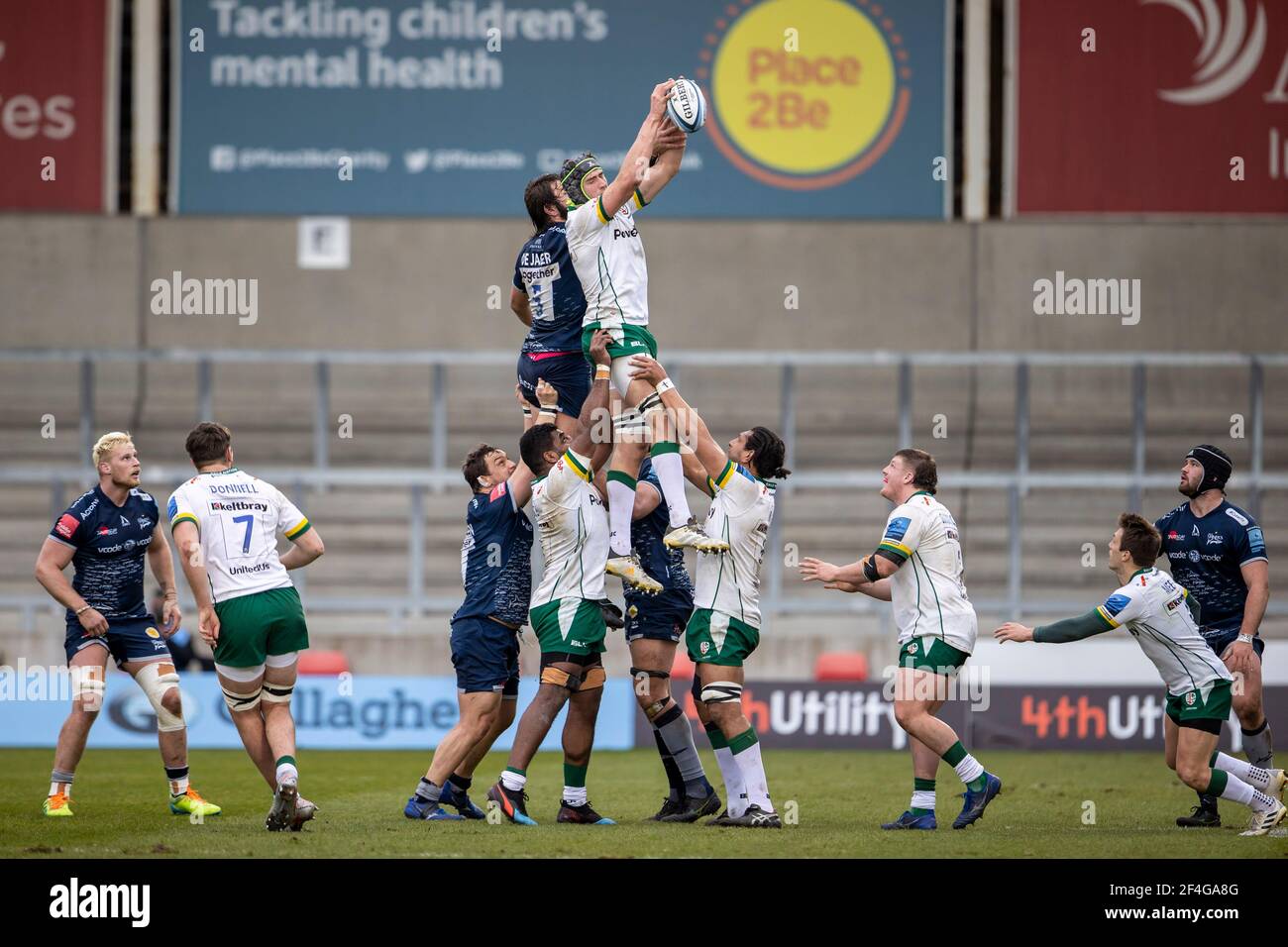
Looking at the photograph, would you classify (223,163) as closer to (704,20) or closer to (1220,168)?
(704,20)

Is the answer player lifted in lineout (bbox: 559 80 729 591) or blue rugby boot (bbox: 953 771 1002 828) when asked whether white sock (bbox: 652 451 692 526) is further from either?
blue rugby boot (bbox: 953 771 1002 828)

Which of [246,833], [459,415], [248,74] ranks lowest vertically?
[246,833]

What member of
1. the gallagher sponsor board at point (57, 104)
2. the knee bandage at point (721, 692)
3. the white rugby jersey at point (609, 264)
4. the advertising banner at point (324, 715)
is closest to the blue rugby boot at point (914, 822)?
the knee bandage at point (721, 692)

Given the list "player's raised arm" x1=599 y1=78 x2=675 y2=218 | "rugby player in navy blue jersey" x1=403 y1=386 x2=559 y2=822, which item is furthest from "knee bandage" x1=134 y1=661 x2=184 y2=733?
"player's raised arm" x1=599 y1=78 x2=675 y2=218

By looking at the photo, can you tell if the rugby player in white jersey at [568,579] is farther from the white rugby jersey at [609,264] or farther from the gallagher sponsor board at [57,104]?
the gallagher sponsor board at [57,104]

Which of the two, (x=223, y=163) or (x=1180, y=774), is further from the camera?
(x=223, y=163)

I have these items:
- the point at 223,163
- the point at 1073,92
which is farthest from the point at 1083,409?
the point at 223,163

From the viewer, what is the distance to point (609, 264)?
10.2m

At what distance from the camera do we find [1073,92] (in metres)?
21.5

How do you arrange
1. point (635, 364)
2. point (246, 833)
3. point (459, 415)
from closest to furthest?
point (246, 833) < point (635, 364) < point (459, 415)

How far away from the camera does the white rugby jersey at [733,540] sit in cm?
1005

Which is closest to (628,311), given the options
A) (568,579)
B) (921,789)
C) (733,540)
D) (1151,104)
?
(733,540)

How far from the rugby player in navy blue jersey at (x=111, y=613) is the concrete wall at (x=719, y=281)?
12.2 metres

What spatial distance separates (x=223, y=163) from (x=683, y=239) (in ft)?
20.3
